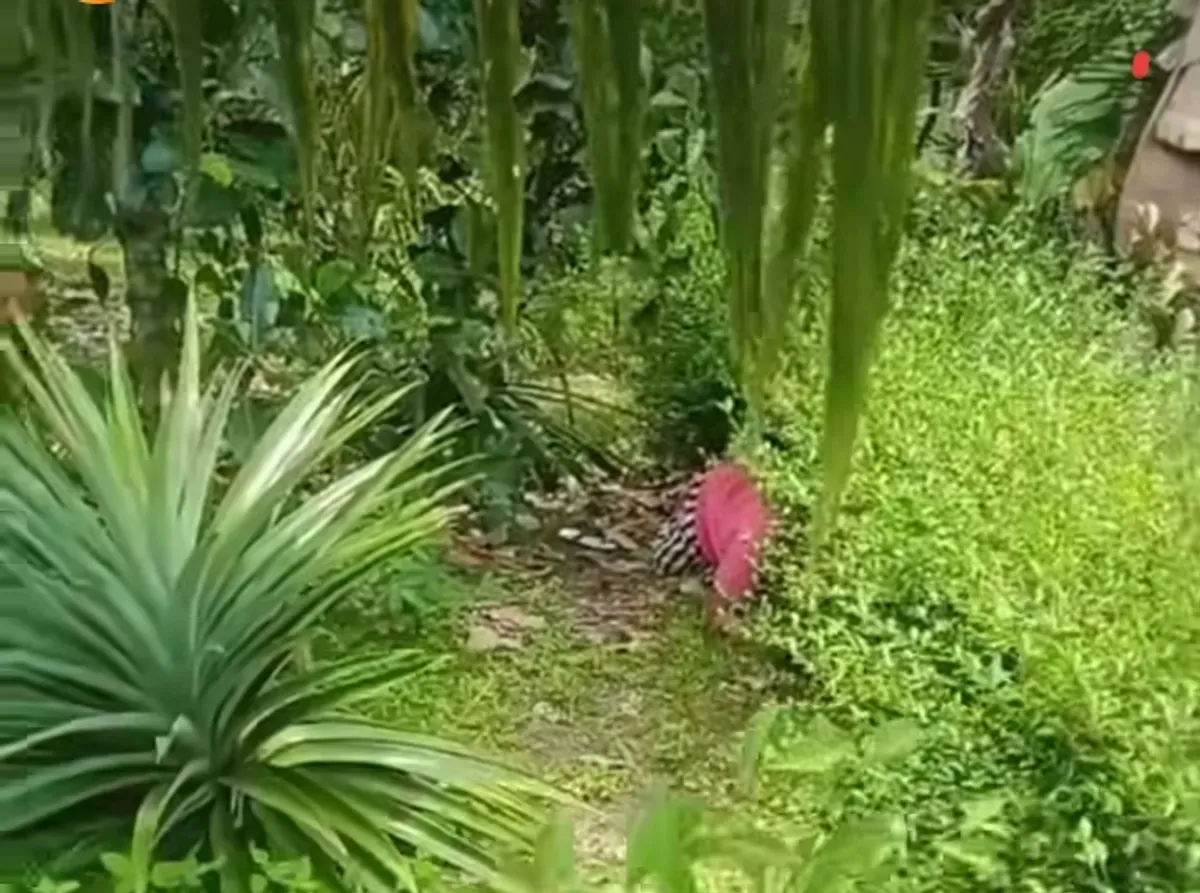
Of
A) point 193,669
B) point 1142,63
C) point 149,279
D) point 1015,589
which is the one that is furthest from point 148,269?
point 1142,63

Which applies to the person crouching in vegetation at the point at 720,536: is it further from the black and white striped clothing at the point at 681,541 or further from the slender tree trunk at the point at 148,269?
the slender tree trunk at the point at 148,269

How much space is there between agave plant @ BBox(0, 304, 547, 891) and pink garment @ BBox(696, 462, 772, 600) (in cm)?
75

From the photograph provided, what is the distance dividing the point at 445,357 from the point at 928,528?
65cm

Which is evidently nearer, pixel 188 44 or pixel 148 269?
pixel 188 44

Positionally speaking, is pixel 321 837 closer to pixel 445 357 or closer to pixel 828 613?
pixel 828 613

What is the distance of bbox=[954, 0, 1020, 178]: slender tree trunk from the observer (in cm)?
260

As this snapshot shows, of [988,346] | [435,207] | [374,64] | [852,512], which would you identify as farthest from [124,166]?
[374,64]

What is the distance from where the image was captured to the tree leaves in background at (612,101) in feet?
0.97

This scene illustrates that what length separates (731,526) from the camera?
2.44 m

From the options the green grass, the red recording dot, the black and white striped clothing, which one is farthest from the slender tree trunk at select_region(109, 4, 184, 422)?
the red recording dot

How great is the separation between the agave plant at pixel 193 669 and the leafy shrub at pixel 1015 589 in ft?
1.35

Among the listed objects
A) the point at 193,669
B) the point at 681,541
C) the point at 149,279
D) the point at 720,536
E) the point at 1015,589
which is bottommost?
the point at 681,541

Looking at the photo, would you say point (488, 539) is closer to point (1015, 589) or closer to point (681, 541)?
point (681, 541)

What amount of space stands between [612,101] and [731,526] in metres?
2.15
